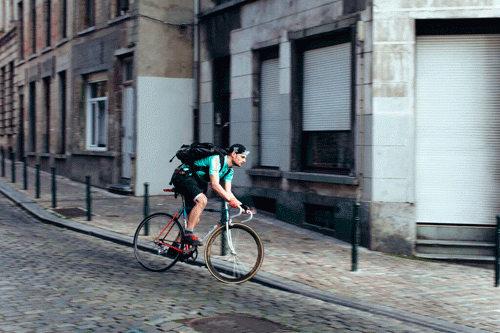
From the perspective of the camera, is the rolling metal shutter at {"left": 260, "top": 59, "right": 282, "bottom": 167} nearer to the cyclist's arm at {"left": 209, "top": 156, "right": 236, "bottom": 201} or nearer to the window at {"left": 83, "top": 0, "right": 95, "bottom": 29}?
the cyclist's arm at {"left": 209, "top": 156, "right": 236, "bottom": 201}

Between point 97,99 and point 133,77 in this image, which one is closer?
point 133,77

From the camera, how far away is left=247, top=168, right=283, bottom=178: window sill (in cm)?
1296

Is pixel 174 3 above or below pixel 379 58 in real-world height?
above

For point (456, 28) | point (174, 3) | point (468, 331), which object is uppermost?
point (174, 3)

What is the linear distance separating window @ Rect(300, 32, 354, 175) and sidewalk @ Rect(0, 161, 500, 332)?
4.42 ft

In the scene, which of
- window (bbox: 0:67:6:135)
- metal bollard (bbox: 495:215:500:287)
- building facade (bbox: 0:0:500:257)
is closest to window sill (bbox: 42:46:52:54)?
building facade (bbox: 0:0:500:257)

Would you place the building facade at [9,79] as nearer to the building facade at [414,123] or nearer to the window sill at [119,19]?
the window sill at [119,19]

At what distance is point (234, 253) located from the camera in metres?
7.68

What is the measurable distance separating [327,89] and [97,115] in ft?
34.1

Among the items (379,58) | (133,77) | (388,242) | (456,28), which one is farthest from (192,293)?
(133,77)

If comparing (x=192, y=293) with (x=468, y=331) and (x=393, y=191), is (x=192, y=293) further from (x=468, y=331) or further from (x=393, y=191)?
(x=393, y=191)

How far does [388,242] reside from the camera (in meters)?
10.4

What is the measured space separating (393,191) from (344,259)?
159 cm

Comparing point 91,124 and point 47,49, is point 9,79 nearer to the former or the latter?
point 47,49
